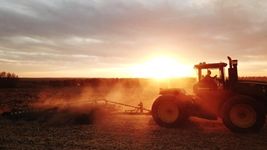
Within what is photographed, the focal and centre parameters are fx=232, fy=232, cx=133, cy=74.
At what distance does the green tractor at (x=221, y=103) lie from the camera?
922 centimetres

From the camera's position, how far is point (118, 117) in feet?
42.8

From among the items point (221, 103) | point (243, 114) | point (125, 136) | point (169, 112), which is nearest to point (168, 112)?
point (169, 112)

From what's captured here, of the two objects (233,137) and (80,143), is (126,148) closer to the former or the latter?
(80,143)

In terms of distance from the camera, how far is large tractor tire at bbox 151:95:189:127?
10383 mm

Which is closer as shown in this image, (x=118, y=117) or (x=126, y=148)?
(x=126, y=148)

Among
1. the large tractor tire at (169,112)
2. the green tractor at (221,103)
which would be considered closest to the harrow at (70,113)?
the large tractor tire at (169,112)

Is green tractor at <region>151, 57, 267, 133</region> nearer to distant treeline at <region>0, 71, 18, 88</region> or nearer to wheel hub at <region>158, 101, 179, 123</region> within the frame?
wheel hub at <region>158, 101, 179, 123</region>

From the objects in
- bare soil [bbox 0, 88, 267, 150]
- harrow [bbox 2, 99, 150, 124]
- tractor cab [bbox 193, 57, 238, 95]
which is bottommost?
bare soil [bbox 0, 88, 267, 150]

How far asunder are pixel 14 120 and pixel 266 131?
12.2 m

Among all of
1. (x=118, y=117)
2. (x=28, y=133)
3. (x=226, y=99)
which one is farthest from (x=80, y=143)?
(x=226, y=99)

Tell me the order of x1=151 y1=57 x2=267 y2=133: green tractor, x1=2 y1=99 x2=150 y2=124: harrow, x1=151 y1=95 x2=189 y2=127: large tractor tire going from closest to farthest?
x1=151 y1=57 x2=267 y2=133: green tractor, x1=151 y1=95 x2=189 y2=127: large tractor tire, x1=2 y1=99 x2=150 y2=124: harrow

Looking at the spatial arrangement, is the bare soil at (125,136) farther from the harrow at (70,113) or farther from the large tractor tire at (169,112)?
the harrow at (70,113)

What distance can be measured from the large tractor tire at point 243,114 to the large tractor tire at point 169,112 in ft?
5.86

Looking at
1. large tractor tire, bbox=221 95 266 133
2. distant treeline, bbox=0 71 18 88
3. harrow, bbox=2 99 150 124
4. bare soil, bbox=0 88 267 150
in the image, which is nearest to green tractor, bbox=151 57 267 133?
large tractor tire, bbox=221 95 266 133
